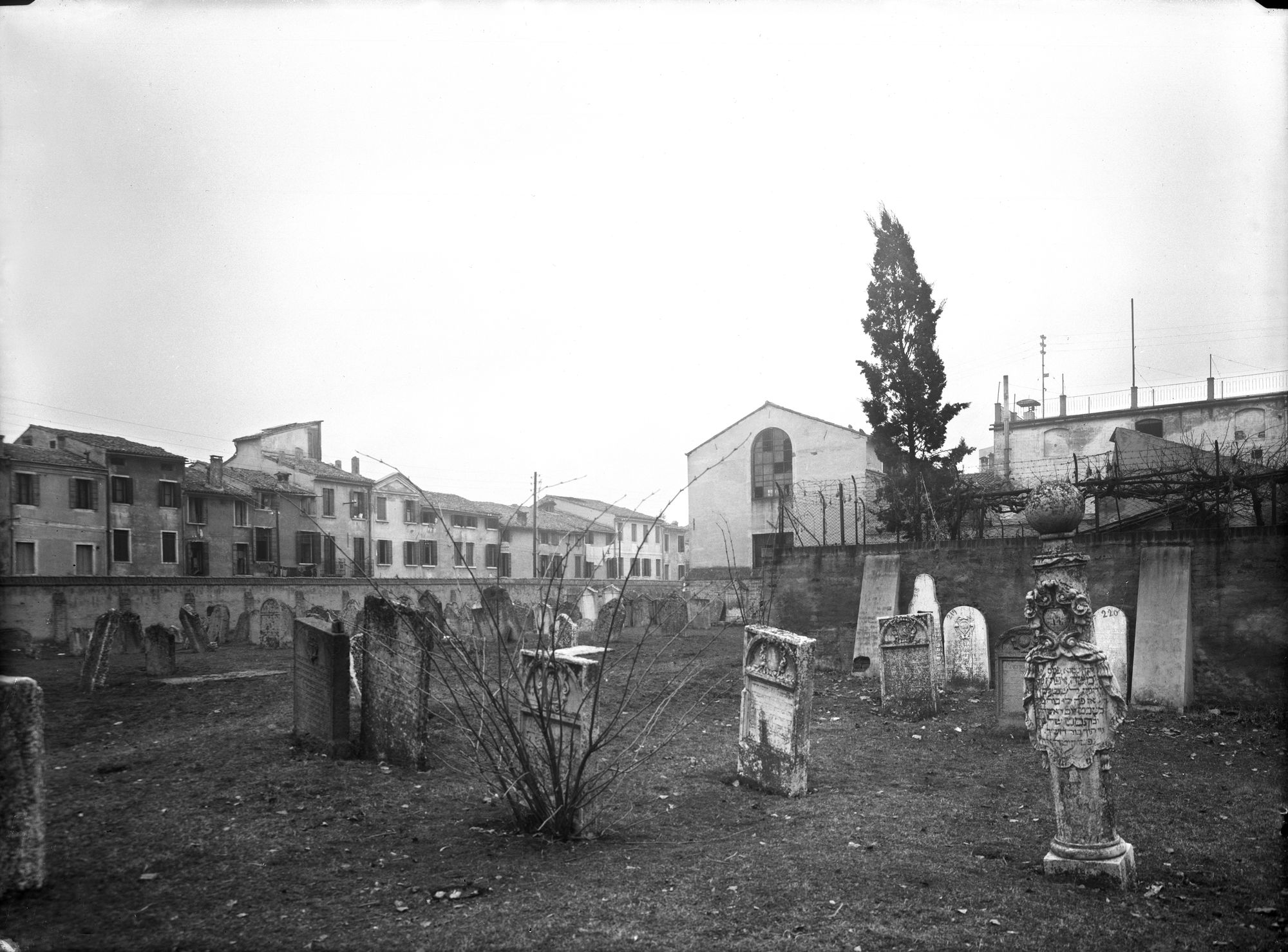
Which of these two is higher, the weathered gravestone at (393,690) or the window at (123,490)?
the window at (123,490)

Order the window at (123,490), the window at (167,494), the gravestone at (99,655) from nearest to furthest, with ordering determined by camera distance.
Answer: the gravestone at (99,655) → the window at (123,490) → the window at (167,494)

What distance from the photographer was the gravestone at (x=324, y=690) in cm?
739

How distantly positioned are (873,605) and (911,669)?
462cm

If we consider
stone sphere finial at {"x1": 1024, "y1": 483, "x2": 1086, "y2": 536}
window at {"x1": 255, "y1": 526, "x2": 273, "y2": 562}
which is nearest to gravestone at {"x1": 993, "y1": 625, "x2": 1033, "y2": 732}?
stone sphere finial at {"x1": 1024, "y1": 483, "x2": 1086, "y2": 536}

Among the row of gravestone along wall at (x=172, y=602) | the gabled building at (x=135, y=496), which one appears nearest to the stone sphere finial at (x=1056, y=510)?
the row of gravestone along wall at (x=172, y=602)

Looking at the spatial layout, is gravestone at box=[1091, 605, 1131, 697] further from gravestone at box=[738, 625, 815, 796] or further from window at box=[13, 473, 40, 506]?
window at box=[13, 473, 40, 506]

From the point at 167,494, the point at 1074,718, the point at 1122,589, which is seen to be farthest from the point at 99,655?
the point at 167,494

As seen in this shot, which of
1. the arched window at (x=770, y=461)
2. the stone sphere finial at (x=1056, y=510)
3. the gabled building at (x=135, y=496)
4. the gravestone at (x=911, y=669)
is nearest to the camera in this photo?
the stone sphere finial at (x=1056, y=510)

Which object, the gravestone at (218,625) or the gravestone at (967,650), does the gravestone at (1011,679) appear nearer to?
the gravestone at (967,650)

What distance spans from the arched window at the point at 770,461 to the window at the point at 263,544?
71.9ft

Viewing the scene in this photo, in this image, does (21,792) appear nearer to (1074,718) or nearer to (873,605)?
(1074,718)

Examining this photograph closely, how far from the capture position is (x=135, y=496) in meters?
31.2

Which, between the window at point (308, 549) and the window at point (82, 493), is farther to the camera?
the window at point (308, 549)

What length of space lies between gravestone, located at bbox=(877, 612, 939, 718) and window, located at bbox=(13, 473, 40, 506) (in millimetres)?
27445
